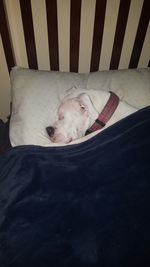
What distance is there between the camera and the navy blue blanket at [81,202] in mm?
987

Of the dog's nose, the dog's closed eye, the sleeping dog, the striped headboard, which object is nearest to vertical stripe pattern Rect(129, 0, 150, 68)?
the striped headboard

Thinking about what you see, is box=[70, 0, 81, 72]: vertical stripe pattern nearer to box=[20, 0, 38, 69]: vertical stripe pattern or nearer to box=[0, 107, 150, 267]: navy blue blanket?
box=[20, 0, 38, 69]: vertical stripe pattern

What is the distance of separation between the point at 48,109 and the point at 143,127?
56cm

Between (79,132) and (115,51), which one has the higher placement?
(115,51)

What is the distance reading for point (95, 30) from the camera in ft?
5.35

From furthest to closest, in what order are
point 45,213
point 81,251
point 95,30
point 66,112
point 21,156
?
1. point 95,30
2. point 66,112
3. point 21,156
4. point 45,213
5. point 81,251

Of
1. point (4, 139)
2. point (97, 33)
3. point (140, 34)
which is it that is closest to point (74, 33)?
point (97, 33)

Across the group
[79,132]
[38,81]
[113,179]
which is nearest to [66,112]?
[79,132]

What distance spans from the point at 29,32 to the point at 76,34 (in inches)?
11.8

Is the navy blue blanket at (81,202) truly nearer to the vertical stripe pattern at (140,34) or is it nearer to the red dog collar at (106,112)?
the red dog collar at (106,112)

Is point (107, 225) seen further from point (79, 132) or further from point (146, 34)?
point (146, 34)

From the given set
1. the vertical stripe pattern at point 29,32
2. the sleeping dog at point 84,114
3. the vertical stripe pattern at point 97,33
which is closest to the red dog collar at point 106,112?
the sleeping dog at point 84,114

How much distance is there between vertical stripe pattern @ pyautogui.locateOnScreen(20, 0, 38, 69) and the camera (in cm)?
150

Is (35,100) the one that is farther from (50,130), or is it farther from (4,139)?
(4,139)
